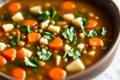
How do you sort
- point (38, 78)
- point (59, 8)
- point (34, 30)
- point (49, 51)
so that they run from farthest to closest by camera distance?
point (59, 8)
point (34, 30)
point (49, 51)
point (38, 78)

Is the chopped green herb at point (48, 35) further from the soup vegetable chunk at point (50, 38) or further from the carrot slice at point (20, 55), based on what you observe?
the carrot slice at point (20, 55)

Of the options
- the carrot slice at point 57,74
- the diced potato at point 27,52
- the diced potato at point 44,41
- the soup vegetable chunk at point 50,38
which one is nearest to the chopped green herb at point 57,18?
the soup vegetable chunk at point 50,38

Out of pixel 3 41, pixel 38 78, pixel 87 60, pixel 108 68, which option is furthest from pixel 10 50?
pixel 108 68

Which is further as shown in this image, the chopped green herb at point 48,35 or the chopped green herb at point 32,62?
the chopped green herb at point 48,35

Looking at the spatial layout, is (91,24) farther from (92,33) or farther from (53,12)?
(53,12)

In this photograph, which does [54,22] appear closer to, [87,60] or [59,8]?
[59,8]

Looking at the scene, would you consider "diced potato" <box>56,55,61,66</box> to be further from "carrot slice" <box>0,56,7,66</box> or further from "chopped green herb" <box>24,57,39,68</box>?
"carrot slice" <box>0,56,7,66</box>

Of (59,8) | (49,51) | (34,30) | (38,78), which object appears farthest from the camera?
(59,8)
